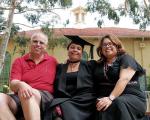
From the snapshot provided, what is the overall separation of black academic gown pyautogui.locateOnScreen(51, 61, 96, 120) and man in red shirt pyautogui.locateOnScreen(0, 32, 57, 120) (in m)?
0.10

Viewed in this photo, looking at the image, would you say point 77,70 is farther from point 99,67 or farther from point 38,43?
point 38,43

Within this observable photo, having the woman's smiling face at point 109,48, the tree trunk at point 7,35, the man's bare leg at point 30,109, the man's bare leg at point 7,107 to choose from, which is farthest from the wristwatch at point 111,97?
the tree trunk at point 7,35

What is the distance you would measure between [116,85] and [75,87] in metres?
Result: 0.52

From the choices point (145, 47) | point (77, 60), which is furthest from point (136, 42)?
point (77, 60)

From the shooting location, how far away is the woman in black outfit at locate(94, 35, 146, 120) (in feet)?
13.9

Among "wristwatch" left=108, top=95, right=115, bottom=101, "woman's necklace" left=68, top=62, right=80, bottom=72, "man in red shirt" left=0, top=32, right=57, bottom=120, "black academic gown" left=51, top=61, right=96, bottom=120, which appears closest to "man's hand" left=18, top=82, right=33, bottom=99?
"man in red shirt" left=0, top=32, right=57, bottom=120

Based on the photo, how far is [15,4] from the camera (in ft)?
55.8

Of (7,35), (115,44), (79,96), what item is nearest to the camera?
(79,96)

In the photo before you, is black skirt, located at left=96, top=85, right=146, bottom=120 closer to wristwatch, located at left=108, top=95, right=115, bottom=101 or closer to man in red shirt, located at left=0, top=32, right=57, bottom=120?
wristwatch, located at left=108, top=95, right=115, bottom=101

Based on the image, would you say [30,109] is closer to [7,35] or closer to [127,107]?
[127,107]

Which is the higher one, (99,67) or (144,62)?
(99,67)

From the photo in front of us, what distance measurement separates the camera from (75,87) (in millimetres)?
4574

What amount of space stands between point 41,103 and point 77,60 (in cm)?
82

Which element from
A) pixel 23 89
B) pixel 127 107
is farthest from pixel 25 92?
pixel 127 107
